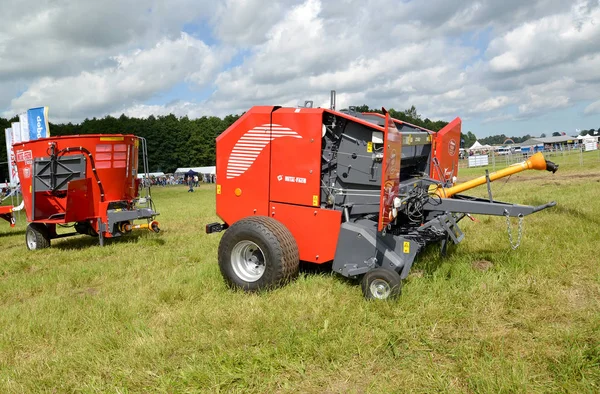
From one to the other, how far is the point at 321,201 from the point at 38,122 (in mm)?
11902

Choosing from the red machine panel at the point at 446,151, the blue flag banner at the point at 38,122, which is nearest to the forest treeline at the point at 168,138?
the blue flag banner at the point at 38,122

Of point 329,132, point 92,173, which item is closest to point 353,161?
point 329,132

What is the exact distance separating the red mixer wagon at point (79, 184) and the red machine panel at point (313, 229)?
4.70 meters

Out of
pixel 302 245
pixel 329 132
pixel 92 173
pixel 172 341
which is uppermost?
pixel 329 132

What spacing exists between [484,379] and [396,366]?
25.3 inches

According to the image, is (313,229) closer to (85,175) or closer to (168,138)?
(85,175)

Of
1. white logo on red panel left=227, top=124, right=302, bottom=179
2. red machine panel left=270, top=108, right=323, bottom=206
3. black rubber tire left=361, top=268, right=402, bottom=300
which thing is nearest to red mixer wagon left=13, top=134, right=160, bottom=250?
white logo on red panel left=227, top=124, right=302, bottom=179

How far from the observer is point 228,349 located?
3.88 m

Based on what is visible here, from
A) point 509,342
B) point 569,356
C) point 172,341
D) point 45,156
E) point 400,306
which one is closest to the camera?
point 569,356

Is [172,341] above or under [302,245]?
under

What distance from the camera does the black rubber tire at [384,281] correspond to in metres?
4.57

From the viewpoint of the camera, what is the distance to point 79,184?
9375 mm

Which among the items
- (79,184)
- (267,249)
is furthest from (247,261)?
(79,184)

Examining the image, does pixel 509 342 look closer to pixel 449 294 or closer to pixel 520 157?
pixel 449 294
